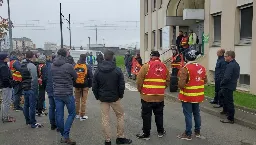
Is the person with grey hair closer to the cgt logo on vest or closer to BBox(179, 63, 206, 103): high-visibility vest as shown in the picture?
the cgt logo on vest

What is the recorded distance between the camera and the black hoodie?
6.90 metres

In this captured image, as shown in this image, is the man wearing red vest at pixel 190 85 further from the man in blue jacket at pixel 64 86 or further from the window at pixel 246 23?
the window at pixel 246 23

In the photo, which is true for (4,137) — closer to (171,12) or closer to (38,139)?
(38,139)

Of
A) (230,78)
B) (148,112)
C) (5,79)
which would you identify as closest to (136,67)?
(230,78)

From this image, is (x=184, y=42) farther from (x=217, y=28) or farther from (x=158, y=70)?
(x=158, y=70)

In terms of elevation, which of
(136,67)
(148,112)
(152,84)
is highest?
(152,84)

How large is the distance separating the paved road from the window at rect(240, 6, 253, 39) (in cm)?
611

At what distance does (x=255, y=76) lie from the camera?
14.1 m

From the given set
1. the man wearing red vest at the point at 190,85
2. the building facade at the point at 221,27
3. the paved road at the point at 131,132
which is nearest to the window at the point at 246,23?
the building facade at the point at 221,27

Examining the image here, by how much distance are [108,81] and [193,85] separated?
190 cm

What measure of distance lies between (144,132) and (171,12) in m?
16.9

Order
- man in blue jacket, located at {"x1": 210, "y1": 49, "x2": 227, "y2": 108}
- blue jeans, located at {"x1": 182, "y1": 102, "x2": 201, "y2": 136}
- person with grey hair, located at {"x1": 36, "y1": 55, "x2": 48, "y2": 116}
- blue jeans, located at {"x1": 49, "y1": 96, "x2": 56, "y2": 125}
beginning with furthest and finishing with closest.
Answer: man in blue jacket, located at {"x1": 210, "y1": 49, "x2": 227, "y2": 108} < person with grey hair, located at {"x1": 36, "y1": 55, "x2": 48, "y2": 116} < blue jeans, located at {"x1": 49, "y1": 96, "x2": 56, "y2": 125} < blue jeans, located at {"x1": 182, "y1": 102, "x2": 201, "y2": 136}

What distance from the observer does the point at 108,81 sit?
6.89 metres

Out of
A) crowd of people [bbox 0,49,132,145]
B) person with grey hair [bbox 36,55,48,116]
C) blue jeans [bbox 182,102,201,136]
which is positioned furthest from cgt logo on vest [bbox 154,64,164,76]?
person with grey hair [bbox 36,55,48,116]
